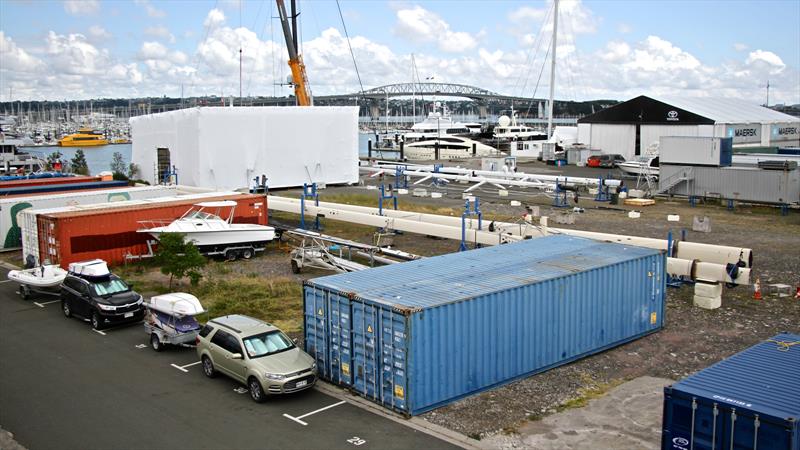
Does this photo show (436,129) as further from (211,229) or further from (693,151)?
(211,229)

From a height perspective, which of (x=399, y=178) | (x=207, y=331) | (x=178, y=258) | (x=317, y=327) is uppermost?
(x=399, y=178)

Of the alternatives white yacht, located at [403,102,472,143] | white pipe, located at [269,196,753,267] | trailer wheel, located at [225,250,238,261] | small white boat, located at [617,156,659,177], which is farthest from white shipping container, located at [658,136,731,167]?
white yacht, located at [403,102,472,143]

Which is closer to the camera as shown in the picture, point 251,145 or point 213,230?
point 213,230

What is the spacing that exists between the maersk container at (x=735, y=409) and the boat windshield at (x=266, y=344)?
309 inches

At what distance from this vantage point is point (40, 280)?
2303 centimetres

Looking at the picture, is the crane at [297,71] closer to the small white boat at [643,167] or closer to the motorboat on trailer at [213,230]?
the small white boat at [643,167]

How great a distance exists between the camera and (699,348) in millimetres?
17266

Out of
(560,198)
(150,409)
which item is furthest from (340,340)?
(560,198)

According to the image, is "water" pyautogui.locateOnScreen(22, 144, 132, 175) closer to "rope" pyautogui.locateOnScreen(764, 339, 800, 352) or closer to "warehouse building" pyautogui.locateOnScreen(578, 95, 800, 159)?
"warehouse building" pyautogui.locateOnScreen(578, 95, 800, 159)

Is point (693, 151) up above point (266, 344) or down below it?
above

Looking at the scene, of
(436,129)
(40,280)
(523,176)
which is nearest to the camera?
(40,280)

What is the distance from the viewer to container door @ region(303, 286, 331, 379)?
15.2m

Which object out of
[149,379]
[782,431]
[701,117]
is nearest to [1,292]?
[149,379]

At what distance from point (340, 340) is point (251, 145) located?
34.4 meters
